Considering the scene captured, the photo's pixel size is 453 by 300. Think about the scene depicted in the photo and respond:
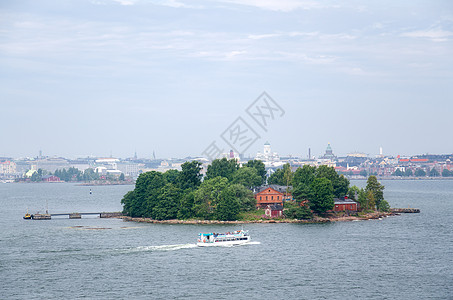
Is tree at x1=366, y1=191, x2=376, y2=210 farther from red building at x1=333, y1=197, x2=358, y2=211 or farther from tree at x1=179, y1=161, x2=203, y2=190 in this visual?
tree at x1=179, y1=161, x2=203, y2=190

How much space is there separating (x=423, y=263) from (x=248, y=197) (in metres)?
44.9

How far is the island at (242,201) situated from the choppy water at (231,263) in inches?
226

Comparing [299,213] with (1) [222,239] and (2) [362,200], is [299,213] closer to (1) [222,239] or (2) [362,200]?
(2) [362,200]

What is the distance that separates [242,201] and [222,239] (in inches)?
1047

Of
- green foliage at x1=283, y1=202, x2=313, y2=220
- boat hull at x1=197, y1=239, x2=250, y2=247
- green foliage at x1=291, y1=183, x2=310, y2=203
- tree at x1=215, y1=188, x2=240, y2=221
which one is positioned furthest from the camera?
green foliage at x1=291, y1=183, x2=310, y2=203

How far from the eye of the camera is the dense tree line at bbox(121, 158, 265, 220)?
97.6m

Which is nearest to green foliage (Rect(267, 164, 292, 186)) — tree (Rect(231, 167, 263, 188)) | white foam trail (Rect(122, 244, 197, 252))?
tree (Rect(231, 167, 263, 188))

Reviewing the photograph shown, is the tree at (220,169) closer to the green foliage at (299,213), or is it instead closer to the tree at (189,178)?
the tree at (189,178)

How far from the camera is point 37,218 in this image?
111375mm

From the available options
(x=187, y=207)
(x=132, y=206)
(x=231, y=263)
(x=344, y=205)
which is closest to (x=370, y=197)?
(x=344, y=205)

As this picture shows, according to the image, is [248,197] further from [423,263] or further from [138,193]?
[423,263]

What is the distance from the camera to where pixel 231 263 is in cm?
6378

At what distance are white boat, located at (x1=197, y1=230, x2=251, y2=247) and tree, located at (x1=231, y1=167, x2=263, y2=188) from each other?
1563 inches

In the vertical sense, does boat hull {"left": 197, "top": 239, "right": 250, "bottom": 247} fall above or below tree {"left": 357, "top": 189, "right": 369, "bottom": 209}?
below
